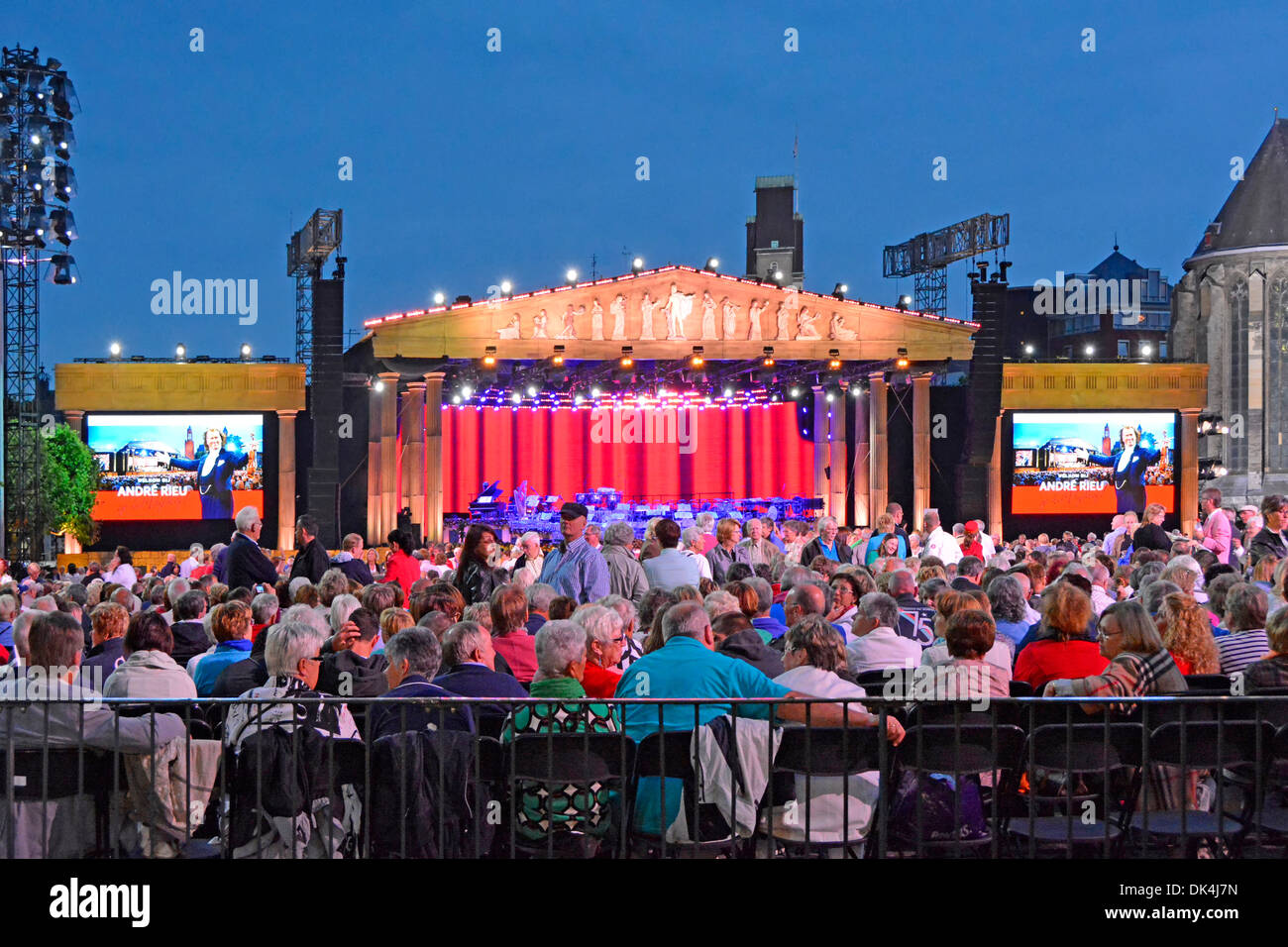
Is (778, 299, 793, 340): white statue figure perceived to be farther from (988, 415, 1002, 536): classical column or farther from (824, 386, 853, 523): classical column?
(988, 415, 1002, 536): classical column

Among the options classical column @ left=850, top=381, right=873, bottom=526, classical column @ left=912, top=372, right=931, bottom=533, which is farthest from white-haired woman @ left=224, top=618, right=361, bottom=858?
classical column @ left=850, top=381, right=873, bottom=526

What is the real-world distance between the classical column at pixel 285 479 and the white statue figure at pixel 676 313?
31.5 feet

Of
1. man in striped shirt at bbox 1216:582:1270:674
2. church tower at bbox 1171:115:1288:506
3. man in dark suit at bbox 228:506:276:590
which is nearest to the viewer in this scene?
man in striped shirt at bbox 1216:582:1270:674

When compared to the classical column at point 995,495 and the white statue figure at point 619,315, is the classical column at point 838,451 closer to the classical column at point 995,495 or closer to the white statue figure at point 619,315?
the classical column at point 995,495

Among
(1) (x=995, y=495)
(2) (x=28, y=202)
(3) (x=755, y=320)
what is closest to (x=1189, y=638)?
(2) (x=28, y=202)

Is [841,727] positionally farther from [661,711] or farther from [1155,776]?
[1155,776]

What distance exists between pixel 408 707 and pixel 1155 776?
3045mm

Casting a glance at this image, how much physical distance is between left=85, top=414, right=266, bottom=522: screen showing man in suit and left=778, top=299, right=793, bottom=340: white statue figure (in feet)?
41.3

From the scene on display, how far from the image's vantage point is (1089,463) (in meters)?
36.0

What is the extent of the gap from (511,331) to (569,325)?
1.30m

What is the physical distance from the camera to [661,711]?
5238 millimetres

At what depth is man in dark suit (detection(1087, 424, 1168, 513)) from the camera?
35969 millimetres

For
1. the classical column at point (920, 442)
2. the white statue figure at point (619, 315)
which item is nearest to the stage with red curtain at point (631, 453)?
the classical column at point (920, 442)

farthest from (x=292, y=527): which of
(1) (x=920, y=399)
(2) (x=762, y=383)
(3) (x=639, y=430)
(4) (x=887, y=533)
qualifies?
(4) (x=887, y=533)
